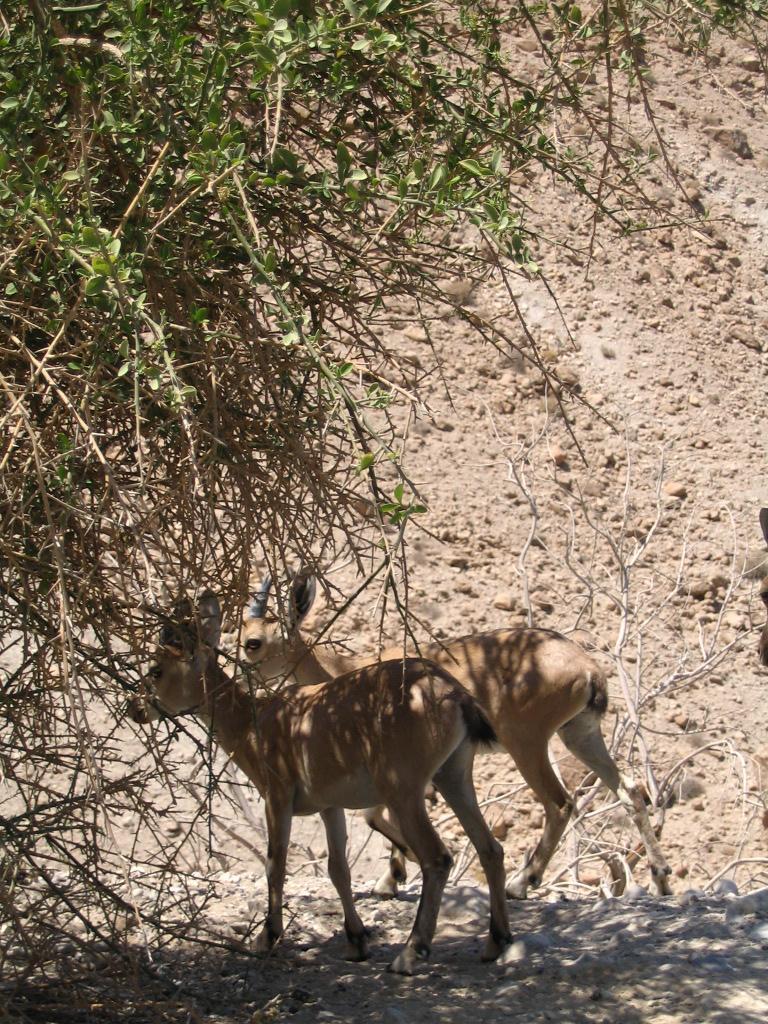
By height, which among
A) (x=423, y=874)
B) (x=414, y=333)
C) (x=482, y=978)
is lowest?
(x=482, y=978)

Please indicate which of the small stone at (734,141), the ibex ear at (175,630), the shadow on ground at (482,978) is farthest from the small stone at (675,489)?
the ibex ear at (175,630)

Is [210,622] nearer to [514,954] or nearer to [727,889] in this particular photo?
[514,954]

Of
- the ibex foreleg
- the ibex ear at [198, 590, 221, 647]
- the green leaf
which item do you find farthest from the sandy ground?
the ibex ear at [198, 590, 221, 647]

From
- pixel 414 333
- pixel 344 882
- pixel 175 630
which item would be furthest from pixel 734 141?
pixel 175 630

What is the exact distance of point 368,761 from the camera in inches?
244

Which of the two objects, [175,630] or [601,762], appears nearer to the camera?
[175,630]

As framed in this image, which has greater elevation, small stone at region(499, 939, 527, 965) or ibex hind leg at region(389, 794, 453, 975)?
ibex hind leg at region(389, 794, 453, 975)

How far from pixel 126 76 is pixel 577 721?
4.83 m

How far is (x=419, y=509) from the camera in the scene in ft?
13.1

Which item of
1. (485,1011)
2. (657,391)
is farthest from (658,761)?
(485,1011)

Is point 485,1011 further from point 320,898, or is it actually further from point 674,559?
point 674,559

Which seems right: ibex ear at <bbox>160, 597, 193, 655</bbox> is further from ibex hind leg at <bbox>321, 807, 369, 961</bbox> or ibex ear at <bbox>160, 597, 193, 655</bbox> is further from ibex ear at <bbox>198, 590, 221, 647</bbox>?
ibex hind leg at <bbox>321, 807, 369, 961</bbox>

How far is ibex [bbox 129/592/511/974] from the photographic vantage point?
601 cm

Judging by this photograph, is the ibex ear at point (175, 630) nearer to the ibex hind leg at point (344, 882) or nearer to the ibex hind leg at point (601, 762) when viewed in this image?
the ibex hind leg at point (344, 882)
